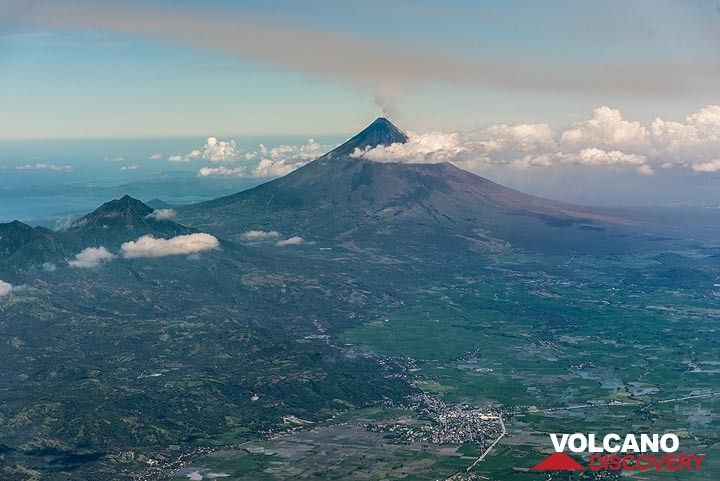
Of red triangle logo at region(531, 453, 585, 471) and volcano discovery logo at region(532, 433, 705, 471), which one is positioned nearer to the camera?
volcano discovery logo at region(532, 433, 705, 471)

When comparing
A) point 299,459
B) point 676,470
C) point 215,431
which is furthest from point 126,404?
point 676,470

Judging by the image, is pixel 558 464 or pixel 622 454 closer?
pixel 558 464

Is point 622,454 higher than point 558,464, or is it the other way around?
point 622,454

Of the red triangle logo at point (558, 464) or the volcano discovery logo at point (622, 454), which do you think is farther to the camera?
the red triangle logo at point (558, 464)

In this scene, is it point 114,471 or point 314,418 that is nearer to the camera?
point 114,471

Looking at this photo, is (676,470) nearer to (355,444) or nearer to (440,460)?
(440,460)
